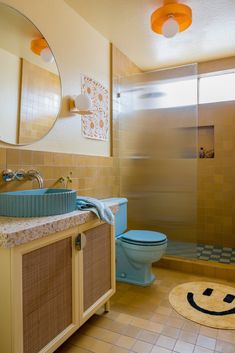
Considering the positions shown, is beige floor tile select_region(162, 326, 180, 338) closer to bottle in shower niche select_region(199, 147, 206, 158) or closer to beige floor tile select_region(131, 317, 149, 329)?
beige floor tile select_region(131, 317, 149, 329)

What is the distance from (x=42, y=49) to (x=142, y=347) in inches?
80.1

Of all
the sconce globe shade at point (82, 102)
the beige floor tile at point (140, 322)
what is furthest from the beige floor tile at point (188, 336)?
the sconce globe shade at point (82, 102)

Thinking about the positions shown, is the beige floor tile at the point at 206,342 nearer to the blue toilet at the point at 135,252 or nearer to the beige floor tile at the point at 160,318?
the beige floor tile at the point at 160,318

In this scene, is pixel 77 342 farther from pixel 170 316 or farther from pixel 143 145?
pixel 143 145

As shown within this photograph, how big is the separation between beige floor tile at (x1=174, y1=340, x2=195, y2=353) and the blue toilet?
0.73m

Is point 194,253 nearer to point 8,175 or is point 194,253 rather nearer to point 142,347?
point 142,347

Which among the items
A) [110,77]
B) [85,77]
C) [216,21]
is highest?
[216,21]

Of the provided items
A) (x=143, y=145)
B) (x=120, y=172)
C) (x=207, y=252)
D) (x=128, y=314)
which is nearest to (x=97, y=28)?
(x=143, y=145)

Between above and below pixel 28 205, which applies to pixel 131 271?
below

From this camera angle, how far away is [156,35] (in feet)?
8.30

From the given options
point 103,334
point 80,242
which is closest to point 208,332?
point 103,334

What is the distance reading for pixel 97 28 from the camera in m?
2.43

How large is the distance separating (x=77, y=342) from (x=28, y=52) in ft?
6.12

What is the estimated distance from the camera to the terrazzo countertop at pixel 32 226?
3.42 ft
